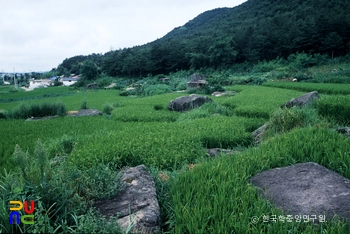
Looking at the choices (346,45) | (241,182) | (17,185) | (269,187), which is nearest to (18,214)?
(17,185)

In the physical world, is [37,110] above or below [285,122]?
above

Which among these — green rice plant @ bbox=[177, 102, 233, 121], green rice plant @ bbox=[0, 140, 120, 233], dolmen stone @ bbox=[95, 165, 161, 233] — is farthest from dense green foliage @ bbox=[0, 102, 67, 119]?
green rice plant @ bbox=[0, 140, 120, 233]

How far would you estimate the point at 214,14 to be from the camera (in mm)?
125625

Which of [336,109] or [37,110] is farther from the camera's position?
[37,110]

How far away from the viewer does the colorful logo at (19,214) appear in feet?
6.54

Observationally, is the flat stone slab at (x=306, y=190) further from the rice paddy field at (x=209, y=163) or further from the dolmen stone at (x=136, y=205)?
the dolmen stone at (x=136, y=205)

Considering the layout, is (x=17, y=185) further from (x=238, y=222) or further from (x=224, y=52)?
(x=224, y=52)

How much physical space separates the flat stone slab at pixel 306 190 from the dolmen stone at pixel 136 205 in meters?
1.36

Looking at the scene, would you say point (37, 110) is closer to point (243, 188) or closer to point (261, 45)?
point (243, 188)

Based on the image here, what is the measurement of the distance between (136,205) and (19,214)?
1.06 meters

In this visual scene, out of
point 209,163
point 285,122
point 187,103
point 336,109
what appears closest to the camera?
point 209,163

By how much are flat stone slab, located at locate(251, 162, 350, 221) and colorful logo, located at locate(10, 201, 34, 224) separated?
243 cm

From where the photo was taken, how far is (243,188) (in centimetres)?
307

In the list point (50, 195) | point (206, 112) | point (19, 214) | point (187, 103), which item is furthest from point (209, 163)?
point (187, 103)
